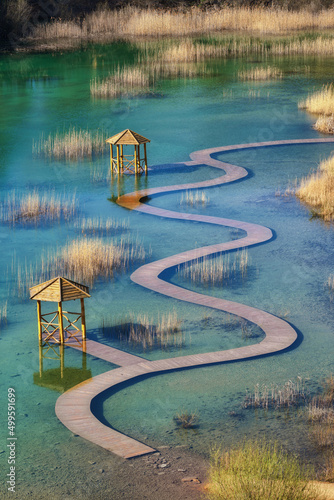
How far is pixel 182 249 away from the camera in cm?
1559

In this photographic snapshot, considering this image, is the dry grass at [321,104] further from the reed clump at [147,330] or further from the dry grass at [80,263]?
the reed clump at [147,330]

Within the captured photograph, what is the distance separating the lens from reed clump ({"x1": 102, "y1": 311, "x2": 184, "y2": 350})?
11.6 meters

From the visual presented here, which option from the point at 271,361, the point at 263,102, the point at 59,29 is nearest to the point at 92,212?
the point at 271,361

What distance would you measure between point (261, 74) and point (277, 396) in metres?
28.4

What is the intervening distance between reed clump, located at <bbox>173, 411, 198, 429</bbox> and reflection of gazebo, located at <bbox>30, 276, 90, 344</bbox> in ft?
7.78

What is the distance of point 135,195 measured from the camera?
63.8 ft

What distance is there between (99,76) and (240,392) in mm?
28755

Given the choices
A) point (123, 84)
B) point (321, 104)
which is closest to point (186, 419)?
point (321, 104)

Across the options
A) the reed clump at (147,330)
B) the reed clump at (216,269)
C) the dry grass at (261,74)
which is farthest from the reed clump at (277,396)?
the dry grass at (261,74)

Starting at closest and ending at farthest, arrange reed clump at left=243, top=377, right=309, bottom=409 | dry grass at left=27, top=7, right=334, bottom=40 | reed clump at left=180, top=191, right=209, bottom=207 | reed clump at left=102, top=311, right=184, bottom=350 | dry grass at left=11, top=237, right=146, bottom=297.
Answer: reed clump at left=243, top=377, right=309, bottom=409
reed clump at left=102, top=311, right=184, bottom=350
dry grass at left=11, top=237, right=146, bottom=297
reed clump at left=180, top=191, right=209, bottom=207
dry grass at left=27, top=7, right=334, bottom=40

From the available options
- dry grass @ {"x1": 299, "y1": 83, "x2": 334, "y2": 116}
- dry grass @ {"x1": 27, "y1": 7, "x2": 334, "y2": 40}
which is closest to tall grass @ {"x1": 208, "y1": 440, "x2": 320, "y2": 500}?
dry grass @ {"x1": 299, "y1": 83, "x2": 334, "y2": 116}

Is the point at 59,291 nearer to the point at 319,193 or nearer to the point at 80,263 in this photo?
the point at 80,263

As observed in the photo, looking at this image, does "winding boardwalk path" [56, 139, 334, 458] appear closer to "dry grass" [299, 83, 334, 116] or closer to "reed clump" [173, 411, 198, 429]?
"reed clump" [173, 411, 198, 429]

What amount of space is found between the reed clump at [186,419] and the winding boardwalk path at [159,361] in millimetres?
711
